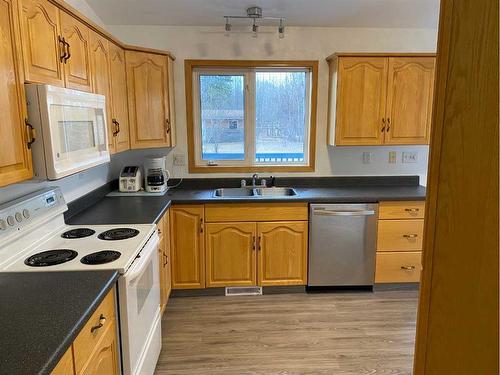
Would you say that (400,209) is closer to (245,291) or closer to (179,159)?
(245,291)

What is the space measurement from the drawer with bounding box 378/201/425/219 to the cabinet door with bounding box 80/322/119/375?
2.28 meters

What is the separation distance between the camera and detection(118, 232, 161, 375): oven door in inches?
64.8

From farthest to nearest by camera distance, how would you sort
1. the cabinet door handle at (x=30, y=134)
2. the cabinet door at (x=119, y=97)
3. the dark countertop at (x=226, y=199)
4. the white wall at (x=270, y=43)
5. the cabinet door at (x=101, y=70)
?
1. the white wall at (x=270, y=43)
2. the cabinet door at (x=119, y=97)
3. the dark countertop at (x=226, y=199)
4. the cabinet door at (x=101, y=70)
5. the cabinet door handle at (x=30, y=134)

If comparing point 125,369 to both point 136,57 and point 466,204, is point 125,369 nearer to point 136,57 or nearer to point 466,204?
point 466,204

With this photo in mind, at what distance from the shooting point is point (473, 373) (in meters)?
0.75

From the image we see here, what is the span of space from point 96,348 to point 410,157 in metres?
3.19

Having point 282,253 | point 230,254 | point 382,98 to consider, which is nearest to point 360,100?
point 382,98

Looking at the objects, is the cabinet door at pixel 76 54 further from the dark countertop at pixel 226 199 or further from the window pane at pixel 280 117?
the window pane at pixel 280 117

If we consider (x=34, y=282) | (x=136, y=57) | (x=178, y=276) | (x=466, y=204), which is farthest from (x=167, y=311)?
(x=466, y=204)

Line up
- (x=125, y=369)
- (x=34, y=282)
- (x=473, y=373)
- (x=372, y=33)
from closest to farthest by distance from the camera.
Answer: (x=473, y=373) → (x=34, y=282) → (x=125, y=369) → (x=372, y=33)

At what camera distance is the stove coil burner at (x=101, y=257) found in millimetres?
1666

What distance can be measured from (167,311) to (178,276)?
0.29 metres

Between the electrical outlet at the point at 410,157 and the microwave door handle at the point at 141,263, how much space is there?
2.54 metres

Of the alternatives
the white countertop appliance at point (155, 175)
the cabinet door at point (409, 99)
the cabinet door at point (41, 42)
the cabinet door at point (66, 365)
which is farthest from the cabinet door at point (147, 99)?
the cabinet door at point (66, 365)
